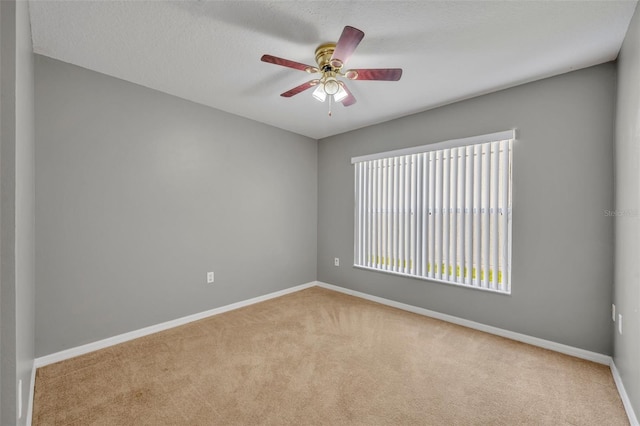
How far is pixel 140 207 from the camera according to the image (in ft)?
8.89

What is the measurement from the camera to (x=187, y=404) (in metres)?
1.75

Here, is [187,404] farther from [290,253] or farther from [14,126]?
[290,253]

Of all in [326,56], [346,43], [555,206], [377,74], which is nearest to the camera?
[346,43]

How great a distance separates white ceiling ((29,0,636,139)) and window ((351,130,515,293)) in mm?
713

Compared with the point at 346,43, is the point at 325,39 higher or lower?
higher

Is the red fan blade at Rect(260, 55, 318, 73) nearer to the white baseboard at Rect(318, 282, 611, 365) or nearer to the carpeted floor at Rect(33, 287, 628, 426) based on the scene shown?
the carpeted floor at Rect(33, 287, 628, 426)

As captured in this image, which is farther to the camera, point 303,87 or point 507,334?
point 507,334

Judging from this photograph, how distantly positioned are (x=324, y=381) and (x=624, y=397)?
195cm

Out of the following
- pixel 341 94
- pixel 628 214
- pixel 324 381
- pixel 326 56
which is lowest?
pixel 324 381

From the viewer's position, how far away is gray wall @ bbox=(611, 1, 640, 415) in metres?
1.62

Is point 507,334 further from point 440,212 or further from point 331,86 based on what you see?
point 331,86

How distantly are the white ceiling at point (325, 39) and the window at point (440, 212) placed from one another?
71cm

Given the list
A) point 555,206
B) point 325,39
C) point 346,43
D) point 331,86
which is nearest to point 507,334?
point 555,206

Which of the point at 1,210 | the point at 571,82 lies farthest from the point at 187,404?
the point at 571,82
